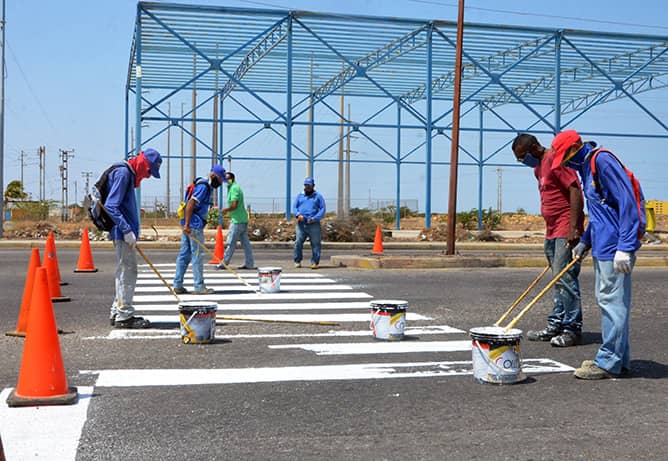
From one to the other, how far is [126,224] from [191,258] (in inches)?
134

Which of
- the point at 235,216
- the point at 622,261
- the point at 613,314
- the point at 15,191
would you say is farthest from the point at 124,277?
the point at 15,191

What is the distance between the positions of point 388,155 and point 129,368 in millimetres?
31284

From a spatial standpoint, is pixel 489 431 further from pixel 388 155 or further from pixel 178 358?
pixel 388 155

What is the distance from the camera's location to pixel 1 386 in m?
5.96

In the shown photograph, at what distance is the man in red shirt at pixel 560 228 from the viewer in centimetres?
777

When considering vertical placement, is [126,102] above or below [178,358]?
above

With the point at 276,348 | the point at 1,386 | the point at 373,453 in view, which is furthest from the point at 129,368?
the point at 373,453

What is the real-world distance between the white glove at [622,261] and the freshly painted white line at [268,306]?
16.6 ft

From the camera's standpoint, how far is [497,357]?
5.99 m

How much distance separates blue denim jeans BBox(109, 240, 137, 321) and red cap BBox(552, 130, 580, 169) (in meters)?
4.43

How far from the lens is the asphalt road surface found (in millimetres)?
4551

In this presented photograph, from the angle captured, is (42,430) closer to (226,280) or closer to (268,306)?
(268,306)

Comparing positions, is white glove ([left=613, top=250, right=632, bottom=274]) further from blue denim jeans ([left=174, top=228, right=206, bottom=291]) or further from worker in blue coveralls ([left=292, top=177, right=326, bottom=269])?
worker in blue coveralls ([left=292, top=177, right=326, bottom=269])

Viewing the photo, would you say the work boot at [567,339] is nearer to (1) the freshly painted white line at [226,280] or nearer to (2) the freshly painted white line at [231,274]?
(1) the freshly painted white line at [226,280]
